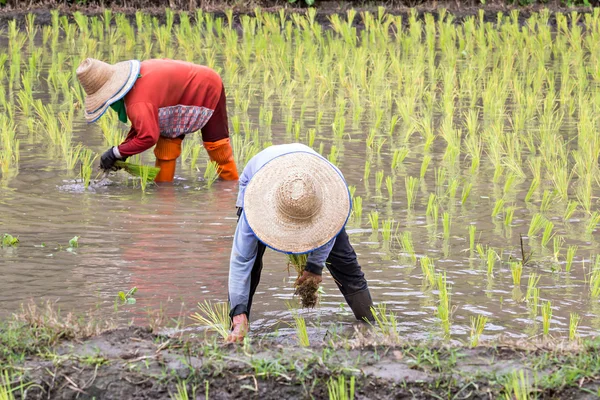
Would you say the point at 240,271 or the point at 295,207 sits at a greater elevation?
the point at 295,207

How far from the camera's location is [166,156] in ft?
18.4

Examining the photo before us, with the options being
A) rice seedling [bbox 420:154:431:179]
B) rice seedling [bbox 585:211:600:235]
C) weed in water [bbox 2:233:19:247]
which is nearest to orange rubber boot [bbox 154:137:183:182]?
weed in water [bbox 2:233:19:247]

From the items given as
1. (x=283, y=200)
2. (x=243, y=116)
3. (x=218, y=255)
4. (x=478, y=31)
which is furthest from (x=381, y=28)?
(x=283, y=200)

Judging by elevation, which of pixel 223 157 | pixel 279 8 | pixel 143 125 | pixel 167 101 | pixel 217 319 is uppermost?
pixel 279 8

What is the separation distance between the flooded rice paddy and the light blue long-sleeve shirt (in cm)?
36

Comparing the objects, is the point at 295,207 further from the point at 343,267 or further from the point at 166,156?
the point at 166,156

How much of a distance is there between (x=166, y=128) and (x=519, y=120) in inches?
102

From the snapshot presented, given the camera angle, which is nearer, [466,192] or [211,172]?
[466,192]

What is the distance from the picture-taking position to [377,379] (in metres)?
2.85

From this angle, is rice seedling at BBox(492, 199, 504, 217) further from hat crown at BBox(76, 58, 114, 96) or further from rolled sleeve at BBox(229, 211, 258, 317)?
hat crown at BBox(76, 58, 114, 96)

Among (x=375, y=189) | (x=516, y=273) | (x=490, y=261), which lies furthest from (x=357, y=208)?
(x=516, y=273)

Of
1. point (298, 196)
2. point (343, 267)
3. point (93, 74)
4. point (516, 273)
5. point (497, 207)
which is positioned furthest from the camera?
point (93, 74)

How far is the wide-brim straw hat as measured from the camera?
303 cm

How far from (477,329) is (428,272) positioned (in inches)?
15.8
